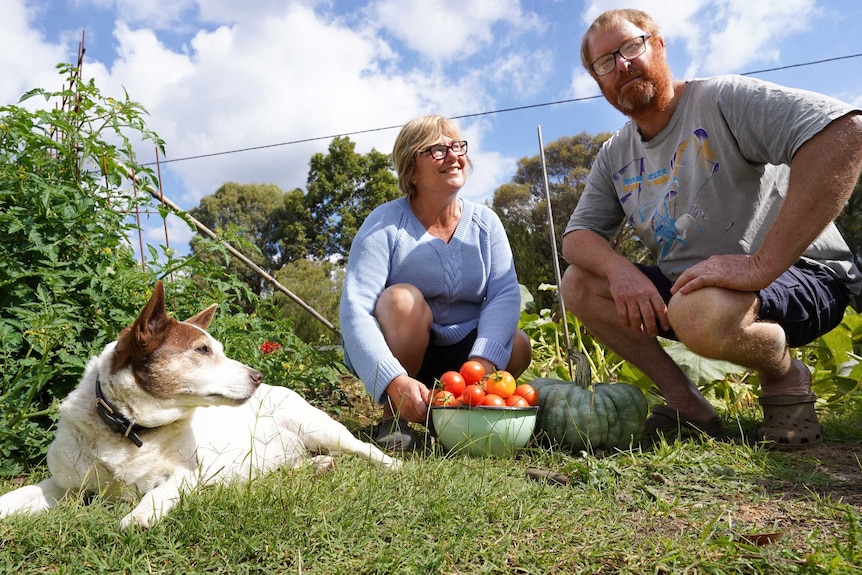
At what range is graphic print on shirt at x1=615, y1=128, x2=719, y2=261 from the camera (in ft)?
9.78

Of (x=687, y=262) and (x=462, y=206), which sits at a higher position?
(x=462, y=206)

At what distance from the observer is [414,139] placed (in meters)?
3.49

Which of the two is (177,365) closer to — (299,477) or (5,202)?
(299,477)

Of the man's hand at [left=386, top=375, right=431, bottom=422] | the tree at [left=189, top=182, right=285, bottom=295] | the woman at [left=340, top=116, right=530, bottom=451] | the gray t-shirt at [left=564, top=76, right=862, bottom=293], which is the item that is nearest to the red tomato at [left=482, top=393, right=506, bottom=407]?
the man's hand at [left=386, top=375, right=431, bottom=422]

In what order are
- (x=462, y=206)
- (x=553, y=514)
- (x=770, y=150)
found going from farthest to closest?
1. (x=462, y=206)
2. (x=770, y=150)
3. (x=553, y=514)

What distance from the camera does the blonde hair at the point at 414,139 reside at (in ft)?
11.3

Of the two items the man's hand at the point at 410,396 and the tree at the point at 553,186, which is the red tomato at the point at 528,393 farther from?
the tree at the point at 553,186

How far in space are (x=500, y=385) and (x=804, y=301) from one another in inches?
54.2

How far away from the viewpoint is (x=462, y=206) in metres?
3.68

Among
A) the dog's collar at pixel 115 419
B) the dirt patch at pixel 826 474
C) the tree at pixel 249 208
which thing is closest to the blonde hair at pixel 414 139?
the dog's collar at pixel 115 419

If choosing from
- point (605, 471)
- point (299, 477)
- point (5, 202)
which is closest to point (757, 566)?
point (605, 471)

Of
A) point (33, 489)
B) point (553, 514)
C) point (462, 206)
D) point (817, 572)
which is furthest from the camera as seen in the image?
point (462, 206)

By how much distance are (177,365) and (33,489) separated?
2.01 feet

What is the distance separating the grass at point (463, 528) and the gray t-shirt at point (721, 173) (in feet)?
3.76
